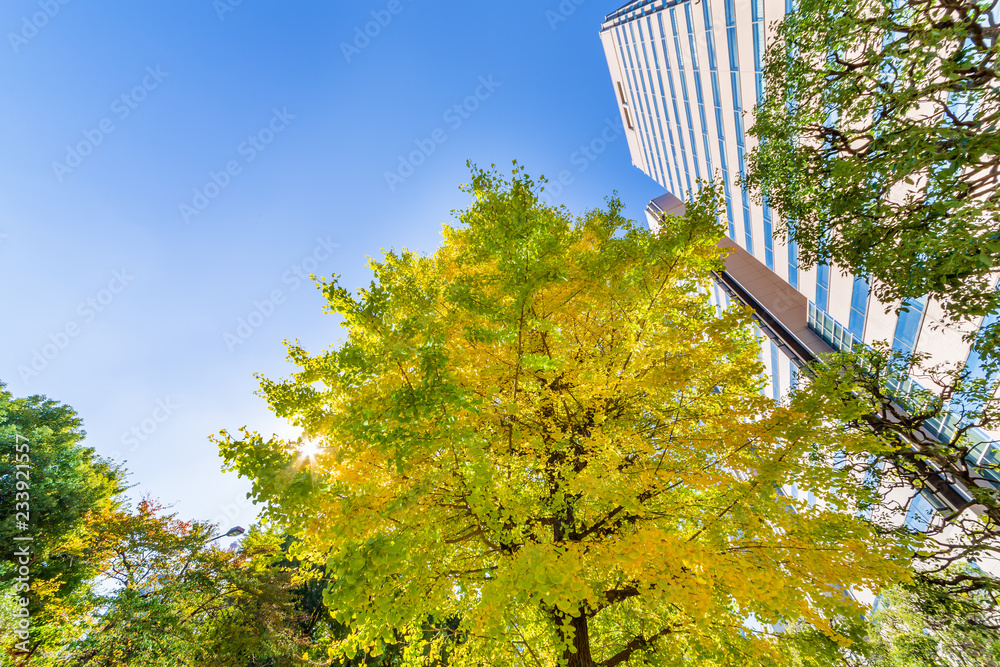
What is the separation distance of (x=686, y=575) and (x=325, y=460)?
461 cm

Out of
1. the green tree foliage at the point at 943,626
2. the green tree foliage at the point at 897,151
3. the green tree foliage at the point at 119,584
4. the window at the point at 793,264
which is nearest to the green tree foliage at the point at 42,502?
the green tree foliage at the point at 119,584

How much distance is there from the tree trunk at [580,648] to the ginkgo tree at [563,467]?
0.02m

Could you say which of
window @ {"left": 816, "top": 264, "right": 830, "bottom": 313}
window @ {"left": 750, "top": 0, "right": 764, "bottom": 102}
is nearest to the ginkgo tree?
window @ {"left": 750, "top": 0, "right": 764, "bottom": 102}

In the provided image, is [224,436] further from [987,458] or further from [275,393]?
[987,458]

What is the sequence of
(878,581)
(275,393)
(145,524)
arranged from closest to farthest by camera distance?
(878,581) < (275,393) < (145,524)

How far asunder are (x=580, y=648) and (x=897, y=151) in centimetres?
744

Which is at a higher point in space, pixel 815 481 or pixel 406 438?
pixel 406 438

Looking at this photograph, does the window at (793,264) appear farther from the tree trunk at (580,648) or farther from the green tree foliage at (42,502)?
the green tree foliage at (42,502)

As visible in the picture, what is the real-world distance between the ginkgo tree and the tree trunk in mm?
21

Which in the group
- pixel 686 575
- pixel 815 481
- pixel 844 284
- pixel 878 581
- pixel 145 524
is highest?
pixel 844 284

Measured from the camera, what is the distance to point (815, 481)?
3.93 meters

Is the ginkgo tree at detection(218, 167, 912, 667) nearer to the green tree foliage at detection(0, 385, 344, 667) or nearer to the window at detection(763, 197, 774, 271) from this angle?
the green tree foliage at detection(0, 385, 344, 667)

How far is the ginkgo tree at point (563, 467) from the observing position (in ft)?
11.9

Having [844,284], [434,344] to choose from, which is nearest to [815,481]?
[434,344]
